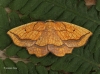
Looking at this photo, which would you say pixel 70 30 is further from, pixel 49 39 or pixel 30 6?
pixel 30 6

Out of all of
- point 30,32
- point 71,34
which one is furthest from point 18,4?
point 71,34

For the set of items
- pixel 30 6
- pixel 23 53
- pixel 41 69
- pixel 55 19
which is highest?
pixel 30 6

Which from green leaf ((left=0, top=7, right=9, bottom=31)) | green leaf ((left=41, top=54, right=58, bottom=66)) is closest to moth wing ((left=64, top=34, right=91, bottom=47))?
green leaf ((left=41, top=54, right=58, bottom=66))

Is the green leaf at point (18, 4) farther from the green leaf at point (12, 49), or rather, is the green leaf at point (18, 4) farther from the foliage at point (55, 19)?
the green leaf at point (12, 49)

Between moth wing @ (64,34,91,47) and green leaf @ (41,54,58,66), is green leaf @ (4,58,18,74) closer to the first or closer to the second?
green leaf @ (41,54,58,66)

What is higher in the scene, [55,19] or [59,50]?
[55,19]
